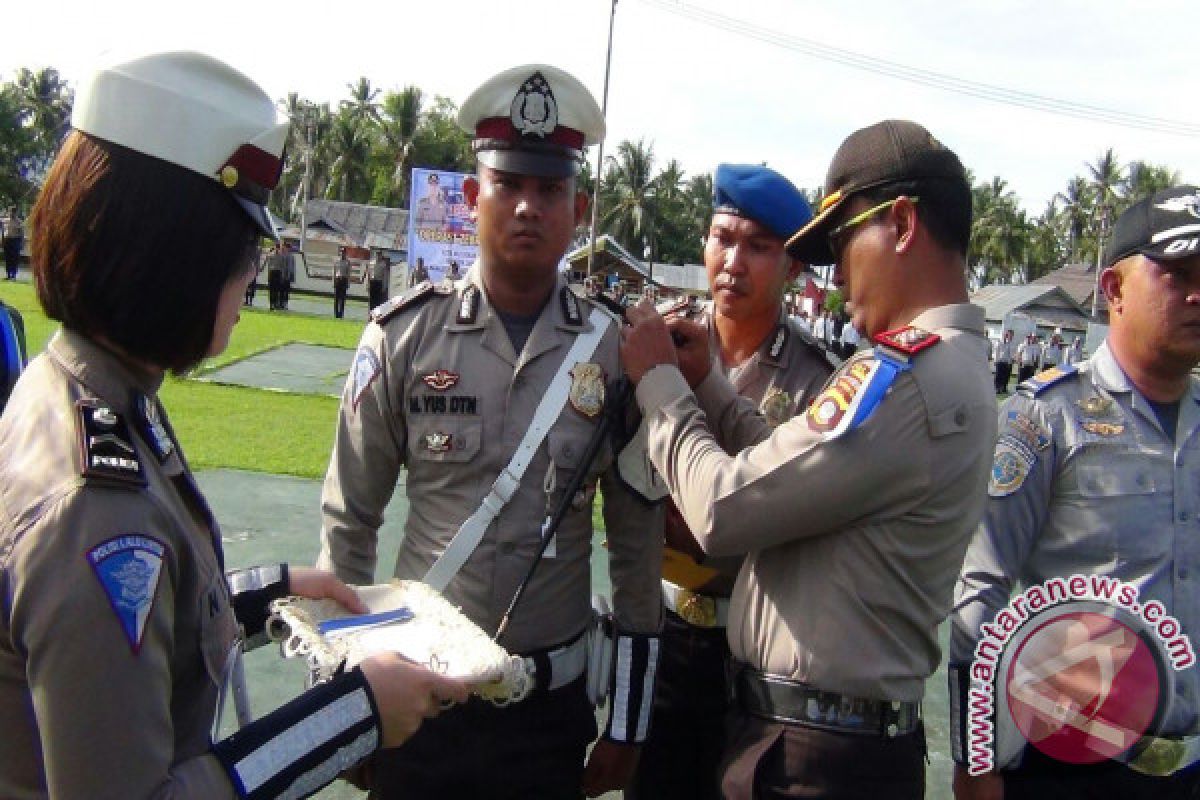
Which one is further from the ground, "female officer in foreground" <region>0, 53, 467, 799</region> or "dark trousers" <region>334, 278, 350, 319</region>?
"female officer in foreground" <region>0, 53, 467, 799</region>

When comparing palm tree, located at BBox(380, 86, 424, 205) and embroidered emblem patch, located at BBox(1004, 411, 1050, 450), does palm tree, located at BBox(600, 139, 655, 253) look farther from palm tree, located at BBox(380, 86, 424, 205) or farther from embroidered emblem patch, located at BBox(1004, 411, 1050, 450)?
embroidered emblem patch, located at BBox(1004, 411, 1050, 450)

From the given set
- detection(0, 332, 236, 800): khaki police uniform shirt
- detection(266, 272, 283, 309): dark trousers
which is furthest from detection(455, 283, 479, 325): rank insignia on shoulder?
detection(266, 272, 283, 309): dark trousers

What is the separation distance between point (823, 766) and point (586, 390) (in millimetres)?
1018

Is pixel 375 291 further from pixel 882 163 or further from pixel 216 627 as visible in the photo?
pixel 216 627

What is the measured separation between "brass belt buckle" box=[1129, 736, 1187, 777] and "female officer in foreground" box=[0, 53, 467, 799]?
1.78 metres

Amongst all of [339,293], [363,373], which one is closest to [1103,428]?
[363,373]

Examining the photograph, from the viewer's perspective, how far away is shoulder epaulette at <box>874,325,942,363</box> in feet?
5.93

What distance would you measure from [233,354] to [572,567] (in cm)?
1193

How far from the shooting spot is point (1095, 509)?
89.0 inches

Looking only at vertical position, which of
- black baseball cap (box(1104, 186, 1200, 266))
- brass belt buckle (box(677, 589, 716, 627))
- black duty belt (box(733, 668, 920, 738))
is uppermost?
black baseball cap (box(1104, 186, 1200, 266))

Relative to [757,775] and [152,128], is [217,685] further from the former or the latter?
[757,775]

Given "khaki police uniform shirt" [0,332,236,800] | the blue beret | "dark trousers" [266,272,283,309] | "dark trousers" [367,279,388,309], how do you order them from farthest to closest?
"dark trousers" [367,279,388,309] < "dark trousers" [266,272,283,309] < the blue beret < "khaki police uniform shirt" [0,332,236,800]

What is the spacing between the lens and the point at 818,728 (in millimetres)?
1848

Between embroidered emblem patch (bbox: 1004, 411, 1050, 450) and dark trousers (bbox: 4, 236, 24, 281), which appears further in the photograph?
dark trousers (bbox: 4, 236, 24, 281)
